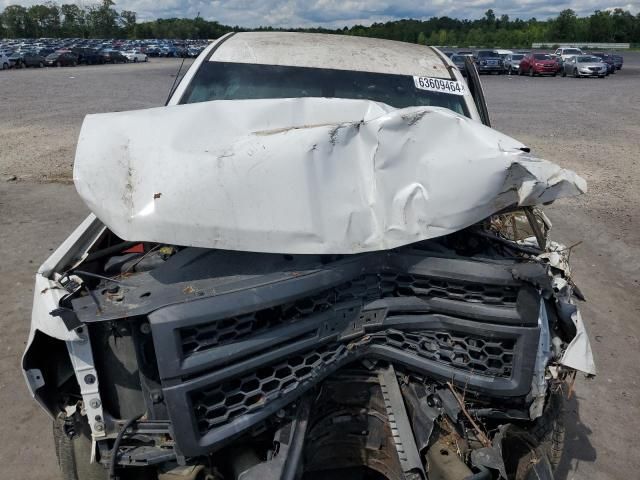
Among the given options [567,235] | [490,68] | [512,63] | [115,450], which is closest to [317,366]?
[115,450]

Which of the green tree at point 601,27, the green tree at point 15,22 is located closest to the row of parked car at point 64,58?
the green tree at point 15,22

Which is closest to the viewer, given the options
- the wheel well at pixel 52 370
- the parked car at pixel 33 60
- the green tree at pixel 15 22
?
the wheel well at pixel 52 370

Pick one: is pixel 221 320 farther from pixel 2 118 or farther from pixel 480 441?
pixel 2 118

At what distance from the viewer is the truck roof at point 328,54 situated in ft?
12.6

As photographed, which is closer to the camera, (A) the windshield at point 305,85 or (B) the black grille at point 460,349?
(B) the black grille at point 460,349

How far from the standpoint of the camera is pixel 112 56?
1689 inches

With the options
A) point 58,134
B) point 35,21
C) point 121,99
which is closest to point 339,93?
point 58,134

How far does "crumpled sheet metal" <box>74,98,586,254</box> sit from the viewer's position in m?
2.18

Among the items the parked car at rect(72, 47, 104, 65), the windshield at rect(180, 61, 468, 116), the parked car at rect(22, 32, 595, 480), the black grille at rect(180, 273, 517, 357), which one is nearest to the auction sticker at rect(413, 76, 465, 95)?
the windshield at rect(180, 61, 468, 116)

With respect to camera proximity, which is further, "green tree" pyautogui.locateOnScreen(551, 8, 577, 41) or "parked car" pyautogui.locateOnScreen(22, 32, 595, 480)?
"green tree" pyautogui.locateOnScreen(551, 8, 577, 41)

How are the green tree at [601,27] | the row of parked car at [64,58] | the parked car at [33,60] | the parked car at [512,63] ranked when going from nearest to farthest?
the parked car at [512,63] < the row of parked car at [64,58] < the parked car at [33,60] < the green tree at [601,27]

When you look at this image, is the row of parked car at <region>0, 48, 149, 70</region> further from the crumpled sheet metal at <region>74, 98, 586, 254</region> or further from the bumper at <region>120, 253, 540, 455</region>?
the bumper at <region>120, 253, 540, 455</region>

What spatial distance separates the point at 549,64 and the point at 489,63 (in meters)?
3.25

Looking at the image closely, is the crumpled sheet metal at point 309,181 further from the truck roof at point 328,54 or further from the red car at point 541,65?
the red car at point 541,65
